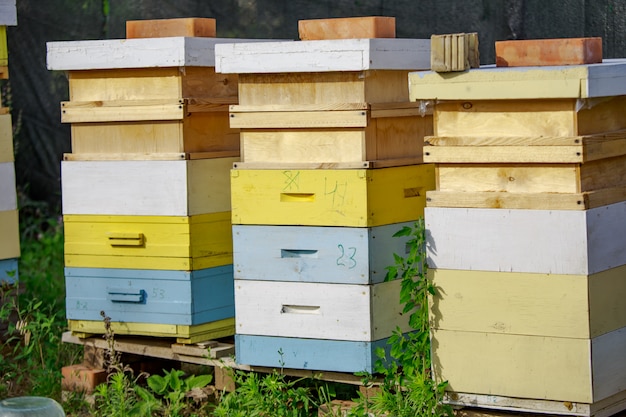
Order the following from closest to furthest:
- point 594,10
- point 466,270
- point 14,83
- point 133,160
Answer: point 466,270 < point 133,160 < point 594,10 < point 14,83

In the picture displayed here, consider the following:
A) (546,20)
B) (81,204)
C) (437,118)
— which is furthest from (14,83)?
(437,118)

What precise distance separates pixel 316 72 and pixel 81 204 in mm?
1336

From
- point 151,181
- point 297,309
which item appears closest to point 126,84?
point 151,181

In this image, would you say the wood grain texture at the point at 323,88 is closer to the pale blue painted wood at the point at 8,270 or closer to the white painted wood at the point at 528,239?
the white painted wood at the point at 528,239

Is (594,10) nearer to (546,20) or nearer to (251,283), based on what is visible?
(546,20)

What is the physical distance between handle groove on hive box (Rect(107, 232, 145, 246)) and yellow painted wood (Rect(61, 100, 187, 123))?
0.49 m

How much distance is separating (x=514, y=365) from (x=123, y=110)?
2.02m

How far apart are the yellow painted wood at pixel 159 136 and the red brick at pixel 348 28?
64cm

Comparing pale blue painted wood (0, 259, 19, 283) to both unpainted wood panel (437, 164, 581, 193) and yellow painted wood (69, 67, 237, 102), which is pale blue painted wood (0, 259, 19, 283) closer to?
yellow painted wood (69, 67, 237, 102)

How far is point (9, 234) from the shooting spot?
5168mm

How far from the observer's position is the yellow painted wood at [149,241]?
4.48 meters

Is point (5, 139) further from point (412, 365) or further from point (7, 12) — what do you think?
point (412, 365)

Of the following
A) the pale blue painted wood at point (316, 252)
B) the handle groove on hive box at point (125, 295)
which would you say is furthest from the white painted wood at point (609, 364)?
the handle groove on hive box at point (125, 295)

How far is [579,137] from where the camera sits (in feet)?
10.9
